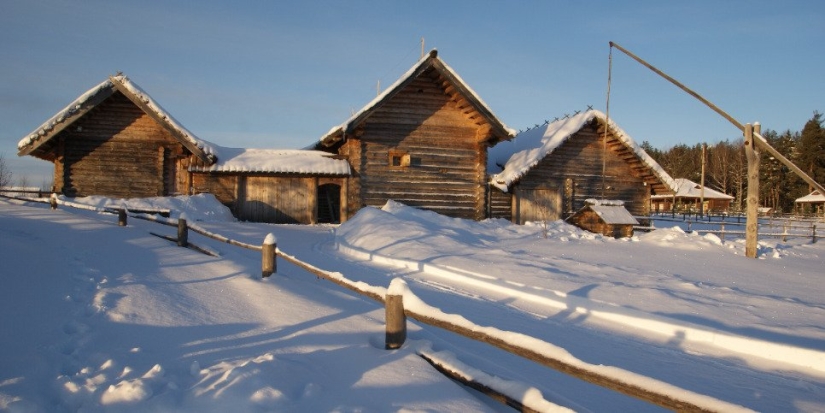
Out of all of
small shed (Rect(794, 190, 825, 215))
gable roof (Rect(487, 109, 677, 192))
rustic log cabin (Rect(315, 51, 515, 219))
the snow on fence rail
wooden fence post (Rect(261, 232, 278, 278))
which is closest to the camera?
the snow on fence rail

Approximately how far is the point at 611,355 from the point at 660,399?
10.9 ft

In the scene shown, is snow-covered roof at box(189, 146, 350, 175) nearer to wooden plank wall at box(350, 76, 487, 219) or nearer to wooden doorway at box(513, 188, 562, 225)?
wooden plank wall at box(350, 76, 487, 219)

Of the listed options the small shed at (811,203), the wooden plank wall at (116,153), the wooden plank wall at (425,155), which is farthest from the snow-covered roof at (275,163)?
the small shed at (811,203)

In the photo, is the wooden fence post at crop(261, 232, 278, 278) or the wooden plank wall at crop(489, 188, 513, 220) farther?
the wooden plank wall at crop(489, 188, 513, 220)

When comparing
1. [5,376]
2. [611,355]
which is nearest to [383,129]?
[611,355]

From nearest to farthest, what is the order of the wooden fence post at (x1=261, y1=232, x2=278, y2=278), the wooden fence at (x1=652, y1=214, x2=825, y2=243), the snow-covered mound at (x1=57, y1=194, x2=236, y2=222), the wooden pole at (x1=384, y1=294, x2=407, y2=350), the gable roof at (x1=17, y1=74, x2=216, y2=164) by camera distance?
the wooden pole at (x1=384, y1=294, x2=407, y2=350)
the wooden fence post at (x1=261, y1=232, x2=278, y2=278)
the snow-covered mound at (x1=57, y1=194, x2=236, y2=222)
the gable roof at (x1=17, y1=74, x2=216, y2=164)
the wooden fence at (x1=652, y1=214, x2=825, y2=243)

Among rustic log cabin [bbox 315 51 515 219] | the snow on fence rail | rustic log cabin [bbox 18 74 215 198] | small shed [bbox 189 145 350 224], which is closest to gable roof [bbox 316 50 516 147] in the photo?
rustic log cabin [bbox 315 51 515 219]

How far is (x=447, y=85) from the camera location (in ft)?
70.3

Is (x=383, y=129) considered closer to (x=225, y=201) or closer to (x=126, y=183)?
(x=225, y=201)

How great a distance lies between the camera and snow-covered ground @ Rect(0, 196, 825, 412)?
385cm

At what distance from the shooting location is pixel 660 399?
272cm

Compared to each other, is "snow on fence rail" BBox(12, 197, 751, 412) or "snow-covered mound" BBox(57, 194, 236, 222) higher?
"snow-covered mound" BBox(57, 194, 236, 222)

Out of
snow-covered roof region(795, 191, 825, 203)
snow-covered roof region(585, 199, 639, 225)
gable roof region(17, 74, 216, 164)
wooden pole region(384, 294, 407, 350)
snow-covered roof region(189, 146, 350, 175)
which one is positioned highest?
gable roof region(17, 74, 216, 164)

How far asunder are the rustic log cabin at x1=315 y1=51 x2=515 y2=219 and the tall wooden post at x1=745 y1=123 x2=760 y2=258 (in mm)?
9215
